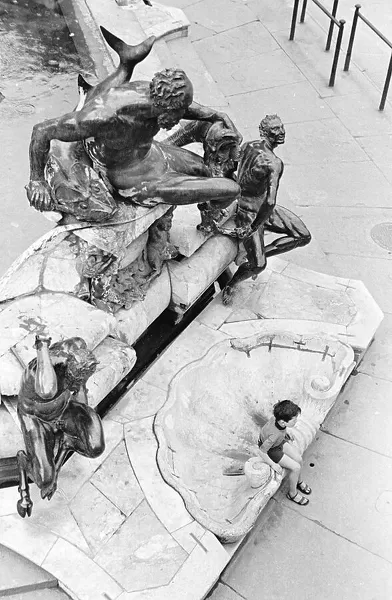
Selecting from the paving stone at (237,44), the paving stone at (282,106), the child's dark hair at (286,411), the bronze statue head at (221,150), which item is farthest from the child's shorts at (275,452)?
the paving stone at (237,44)

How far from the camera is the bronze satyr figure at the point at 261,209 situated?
5535 mm

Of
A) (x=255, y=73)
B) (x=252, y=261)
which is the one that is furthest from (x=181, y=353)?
(x=255, y=73)

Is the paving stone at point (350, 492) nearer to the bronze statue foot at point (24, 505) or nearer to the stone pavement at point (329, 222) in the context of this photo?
the stone pavement at point (329, 222)

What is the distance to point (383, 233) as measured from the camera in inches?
316

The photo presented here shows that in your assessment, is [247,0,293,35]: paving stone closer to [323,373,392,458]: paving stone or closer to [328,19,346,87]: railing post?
[328,19,346,87]: railing post

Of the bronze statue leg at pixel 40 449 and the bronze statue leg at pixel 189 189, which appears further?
the bronze statue leg at pixel 189 189

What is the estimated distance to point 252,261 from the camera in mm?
6184

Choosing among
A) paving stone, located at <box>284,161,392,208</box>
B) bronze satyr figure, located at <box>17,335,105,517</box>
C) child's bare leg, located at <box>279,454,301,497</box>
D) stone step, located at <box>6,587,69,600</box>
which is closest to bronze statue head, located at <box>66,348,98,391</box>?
bronze satyr figure, located at <box>17,335,105,517</box>

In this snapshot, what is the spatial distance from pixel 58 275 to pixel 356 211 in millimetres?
4272

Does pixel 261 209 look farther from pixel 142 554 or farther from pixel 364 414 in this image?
pixel 142 554

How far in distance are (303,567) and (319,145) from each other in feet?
18.7

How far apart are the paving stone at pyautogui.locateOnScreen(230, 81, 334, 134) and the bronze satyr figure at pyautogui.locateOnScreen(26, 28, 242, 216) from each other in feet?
14.8

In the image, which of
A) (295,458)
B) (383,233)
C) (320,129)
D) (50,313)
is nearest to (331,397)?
(295,458)

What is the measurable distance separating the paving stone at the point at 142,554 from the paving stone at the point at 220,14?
28.4ft
